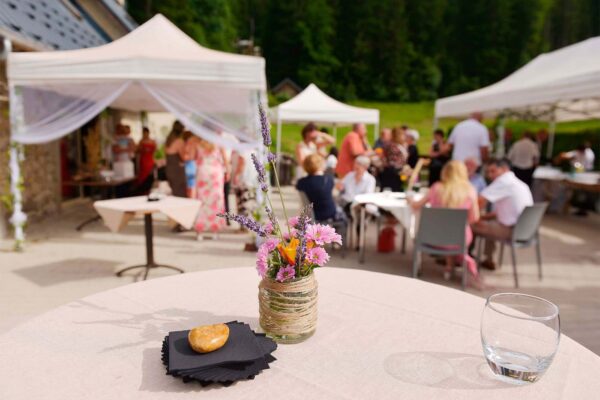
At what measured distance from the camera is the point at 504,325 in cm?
102

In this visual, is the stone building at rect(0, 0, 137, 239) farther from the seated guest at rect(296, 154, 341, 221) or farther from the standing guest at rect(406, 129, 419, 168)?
the standing guest at rect(406, 129, 419, 168)

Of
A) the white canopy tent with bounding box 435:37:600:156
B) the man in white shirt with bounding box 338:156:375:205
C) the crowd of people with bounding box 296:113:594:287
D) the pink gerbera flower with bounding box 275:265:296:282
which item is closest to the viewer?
the pink gerbera flower with bounding box 275:265:296:282

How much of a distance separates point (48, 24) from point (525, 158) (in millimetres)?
9071

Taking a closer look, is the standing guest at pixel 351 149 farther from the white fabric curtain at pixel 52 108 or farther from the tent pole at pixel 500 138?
the tent pole at pixel 500 138

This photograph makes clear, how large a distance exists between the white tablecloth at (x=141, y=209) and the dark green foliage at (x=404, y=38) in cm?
3409

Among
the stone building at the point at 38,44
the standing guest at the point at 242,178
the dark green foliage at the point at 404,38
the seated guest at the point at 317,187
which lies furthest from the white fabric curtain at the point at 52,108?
the dark green foliage at the point at 404,38

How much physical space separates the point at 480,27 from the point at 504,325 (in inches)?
1834

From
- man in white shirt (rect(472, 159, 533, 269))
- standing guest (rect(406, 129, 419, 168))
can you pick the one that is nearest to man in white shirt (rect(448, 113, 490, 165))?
standing guest (rect(406, 129, 419, 168))

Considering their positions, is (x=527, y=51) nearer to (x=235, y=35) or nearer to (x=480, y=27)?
(x=480, y=27)

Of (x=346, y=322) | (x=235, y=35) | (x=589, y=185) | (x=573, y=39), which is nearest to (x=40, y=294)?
(x=346, y=322)

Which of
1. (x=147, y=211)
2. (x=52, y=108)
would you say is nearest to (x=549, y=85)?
(x=147, y=211)

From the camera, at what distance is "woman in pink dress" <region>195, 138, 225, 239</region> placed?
6.09 m

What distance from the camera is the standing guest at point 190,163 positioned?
629 centimetres

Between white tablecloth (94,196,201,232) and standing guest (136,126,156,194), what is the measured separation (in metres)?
3.86
